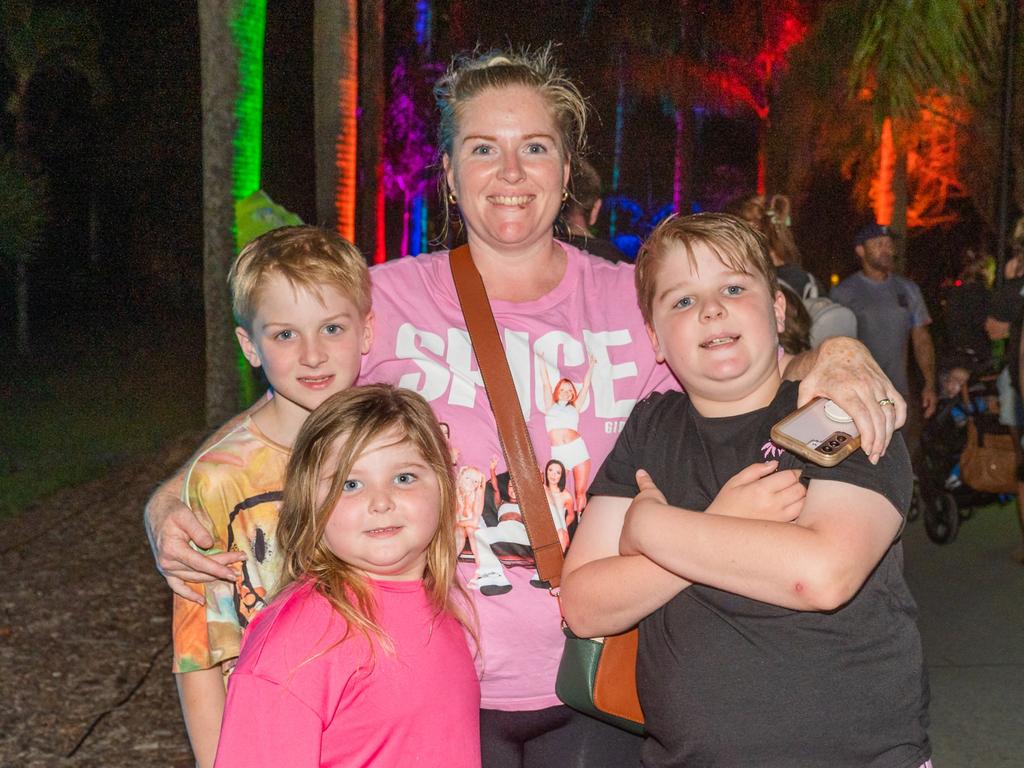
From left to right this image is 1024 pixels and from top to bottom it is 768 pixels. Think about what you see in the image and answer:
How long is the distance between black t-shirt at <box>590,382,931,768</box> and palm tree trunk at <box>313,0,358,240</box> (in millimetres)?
8523

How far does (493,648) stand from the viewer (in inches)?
103

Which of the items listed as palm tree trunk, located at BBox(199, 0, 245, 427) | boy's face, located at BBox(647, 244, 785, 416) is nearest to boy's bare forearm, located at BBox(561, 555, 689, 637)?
boy's face, located at BBox(647, 244, 785, 416)

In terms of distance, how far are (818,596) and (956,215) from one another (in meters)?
40.9

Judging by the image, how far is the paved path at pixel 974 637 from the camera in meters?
4.96

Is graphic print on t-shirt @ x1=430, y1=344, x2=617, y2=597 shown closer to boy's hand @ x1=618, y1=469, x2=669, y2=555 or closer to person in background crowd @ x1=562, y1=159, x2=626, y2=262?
boy's hand @ x1=618, y1=469, x2=669, y2=555

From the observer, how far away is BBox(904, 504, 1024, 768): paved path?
4.96m

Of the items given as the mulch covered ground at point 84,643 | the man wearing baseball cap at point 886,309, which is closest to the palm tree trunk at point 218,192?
the mulch covered ground at point 84,643

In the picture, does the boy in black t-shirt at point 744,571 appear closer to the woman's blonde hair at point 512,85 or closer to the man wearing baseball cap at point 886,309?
the woman's blonde hair at point 512,85

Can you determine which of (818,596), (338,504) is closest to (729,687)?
(818,596)

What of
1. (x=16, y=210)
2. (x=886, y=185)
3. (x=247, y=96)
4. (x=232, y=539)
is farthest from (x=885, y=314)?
(x=886, y=185)

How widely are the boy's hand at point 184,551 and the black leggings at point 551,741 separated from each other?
699mm

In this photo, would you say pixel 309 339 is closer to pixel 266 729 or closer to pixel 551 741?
pixel 266 729

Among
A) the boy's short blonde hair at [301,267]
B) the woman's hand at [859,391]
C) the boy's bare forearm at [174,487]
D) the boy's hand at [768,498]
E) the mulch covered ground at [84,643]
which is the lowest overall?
the mulch covered ground at [84,643]

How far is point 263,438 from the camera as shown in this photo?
277 cm
